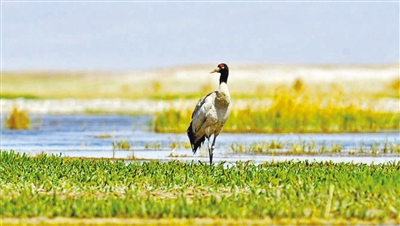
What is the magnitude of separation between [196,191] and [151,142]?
12959 mm

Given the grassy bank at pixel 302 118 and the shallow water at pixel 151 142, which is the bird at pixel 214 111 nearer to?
the shallow water at pixel 151 142

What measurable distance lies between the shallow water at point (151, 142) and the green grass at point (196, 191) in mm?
3563

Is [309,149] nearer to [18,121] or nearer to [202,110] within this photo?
[202,110]

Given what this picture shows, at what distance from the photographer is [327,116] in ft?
102

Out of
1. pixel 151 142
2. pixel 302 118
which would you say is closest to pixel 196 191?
pixel 151 142

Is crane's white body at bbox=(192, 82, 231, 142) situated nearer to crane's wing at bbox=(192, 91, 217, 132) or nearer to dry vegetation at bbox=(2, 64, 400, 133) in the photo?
crane's wing at bbox=(192, 91, 217, 132)

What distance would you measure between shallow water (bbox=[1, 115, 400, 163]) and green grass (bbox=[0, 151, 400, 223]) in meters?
3.56

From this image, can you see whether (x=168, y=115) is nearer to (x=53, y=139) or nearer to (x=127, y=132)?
(x=127, y=132)

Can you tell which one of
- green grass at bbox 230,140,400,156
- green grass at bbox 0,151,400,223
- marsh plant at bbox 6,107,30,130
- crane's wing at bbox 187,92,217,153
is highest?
marsh plant at bbox 6,107,30,130

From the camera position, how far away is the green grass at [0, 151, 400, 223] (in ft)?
36.5

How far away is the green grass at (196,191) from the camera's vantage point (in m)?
11.1

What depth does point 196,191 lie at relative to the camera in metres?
13.0

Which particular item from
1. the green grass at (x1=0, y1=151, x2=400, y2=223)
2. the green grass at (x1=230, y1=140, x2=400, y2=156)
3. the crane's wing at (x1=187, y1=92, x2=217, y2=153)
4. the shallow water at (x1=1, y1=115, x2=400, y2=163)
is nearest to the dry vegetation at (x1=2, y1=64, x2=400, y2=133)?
the shallow water at (x1=1, y1=115, x2=400, y2=163)

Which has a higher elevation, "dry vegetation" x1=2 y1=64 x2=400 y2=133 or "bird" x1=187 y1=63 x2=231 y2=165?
"dry vegetation" x1=2 y1=64 x2=400 y2=133
